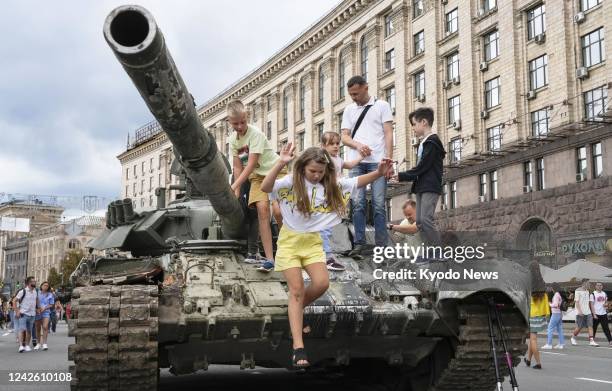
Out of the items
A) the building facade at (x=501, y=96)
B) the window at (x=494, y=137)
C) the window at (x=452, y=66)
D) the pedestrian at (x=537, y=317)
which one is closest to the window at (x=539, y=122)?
the building facade at (x=501, y=96)

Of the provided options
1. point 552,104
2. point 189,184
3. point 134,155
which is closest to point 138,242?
point 189,184

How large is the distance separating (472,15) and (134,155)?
166ft

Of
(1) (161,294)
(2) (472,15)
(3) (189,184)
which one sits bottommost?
(1) (161,294)

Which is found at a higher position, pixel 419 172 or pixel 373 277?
pixel 419 172

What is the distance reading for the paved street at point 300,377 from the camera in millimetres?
9500

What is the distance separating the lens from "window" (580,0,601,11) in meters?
26.4

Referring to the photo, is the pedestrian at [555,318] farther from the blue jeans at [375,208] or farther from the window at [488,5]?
the window at [488,5]

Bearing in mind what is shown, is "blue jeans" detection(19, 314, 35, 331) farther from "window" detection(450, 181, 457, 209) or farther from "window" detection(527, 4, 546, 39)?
"window" detection(450, 181, 457, 209)

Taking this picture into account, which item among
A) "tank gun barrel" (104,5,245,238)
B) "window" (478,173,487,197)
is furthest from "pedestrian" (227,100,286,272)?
"window" (478,173,487,197)

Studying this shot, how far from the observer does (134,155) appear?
77562 mm

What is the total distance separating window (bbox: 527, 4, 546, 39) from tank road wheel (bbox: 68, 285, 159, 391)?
25403 millimetres

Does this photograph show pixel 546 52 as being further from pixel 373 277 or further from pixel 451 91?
pixel 373 277

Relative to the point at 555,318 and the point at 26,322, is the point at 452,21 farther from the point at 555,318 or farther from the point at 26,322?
the point at 26,322

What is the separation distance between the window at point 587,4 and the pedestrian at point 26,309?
19576mm
